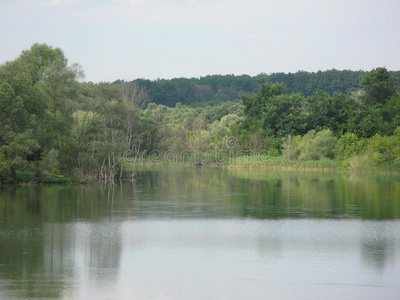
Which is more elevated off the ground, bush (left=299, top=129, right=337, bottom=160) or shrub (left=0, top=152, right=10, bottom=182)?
bush (left=299, top=129, right=337, bottom=160)

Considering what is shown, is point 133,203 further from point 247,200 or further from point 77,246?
point 77,246

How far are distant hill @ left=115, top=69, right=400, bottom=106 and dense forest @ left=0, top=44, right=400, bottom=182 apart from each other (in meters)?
43.9

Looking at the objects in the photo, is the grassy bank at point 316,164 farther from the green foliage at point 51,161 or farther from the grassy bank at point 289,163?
the green foliage at point 51,161

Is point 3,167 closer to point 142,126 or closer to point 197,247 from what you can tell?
point 197,247

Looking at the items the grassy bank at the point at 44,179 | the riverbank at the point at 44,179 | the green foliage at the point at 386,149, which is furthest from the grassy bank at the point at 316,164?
the grassy bank at the point at 44,179

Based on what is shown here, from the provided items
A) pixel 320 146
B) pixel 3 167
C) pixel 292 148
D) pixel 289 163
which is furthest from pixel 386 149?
pixel 3 167

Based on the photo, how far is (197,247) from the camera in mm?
18047

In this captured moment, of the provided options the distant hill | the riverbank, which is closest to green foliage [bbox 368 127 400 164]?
the riverbank

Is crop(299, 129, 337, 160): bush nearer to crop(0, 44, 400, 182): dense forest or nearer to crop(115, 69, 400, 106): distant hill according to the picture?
crop(0, 44, 400, 182): dense forest

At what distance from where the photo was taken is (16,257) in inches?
619

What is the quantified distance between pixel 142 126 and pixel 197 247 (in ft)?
200

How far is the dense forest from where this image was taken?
3947 centimetres

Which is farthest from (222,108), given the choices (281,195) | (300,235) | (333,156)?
(300,235)

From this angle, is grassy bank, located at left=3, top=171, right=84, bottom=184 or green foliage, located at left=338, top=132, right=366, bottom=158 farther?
green foliage, located at left=338, top=132, right=366, bottom=158
